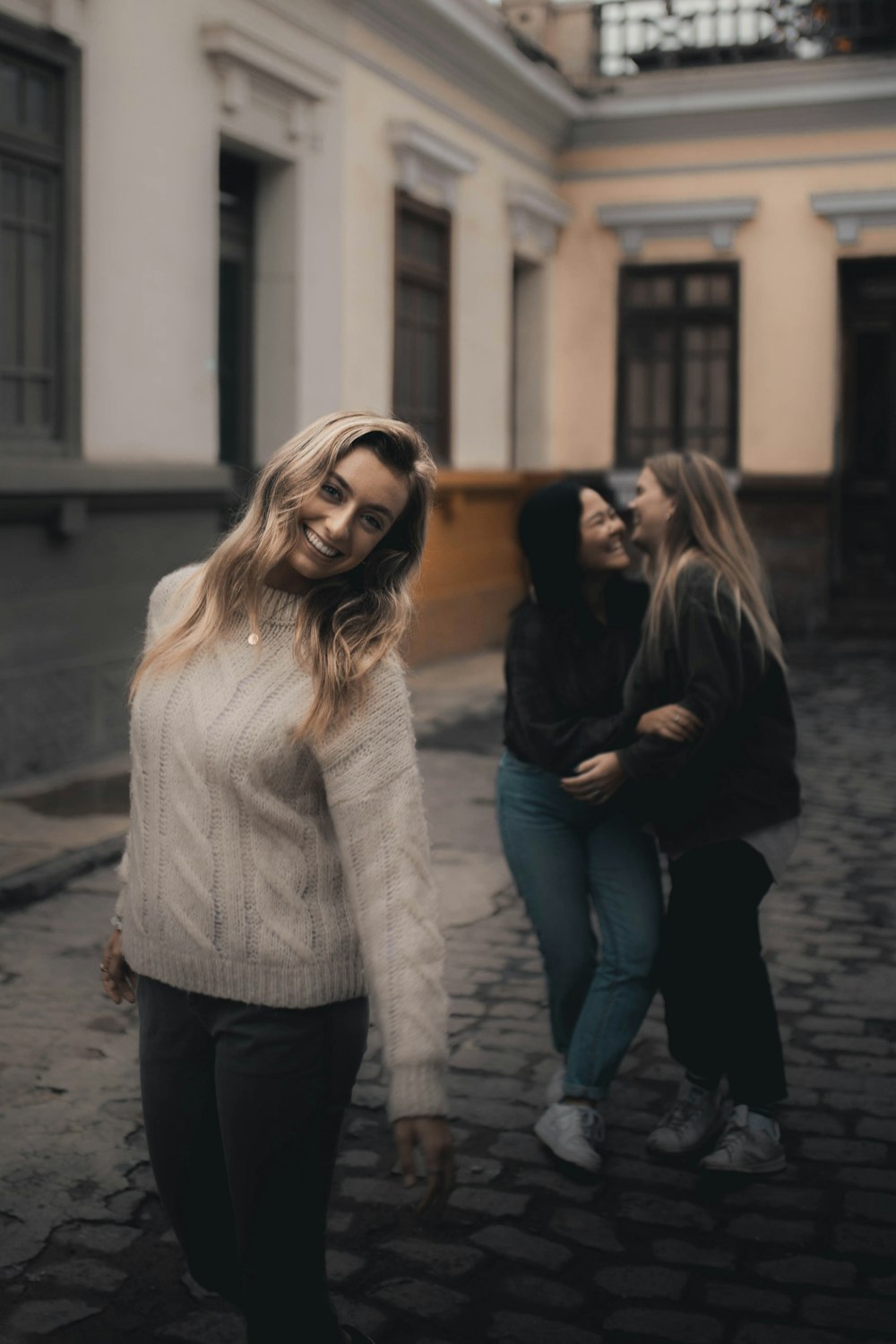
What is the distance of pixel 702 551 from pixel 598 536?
0.91ft

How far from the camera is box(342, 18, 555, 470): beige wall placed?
490 inches

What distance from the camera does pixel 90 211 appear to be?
9.01 metres

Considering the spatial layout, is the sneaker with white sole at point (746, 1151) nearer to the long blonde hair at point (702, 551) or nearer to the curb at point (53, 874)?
the long blonde hair at point (702, 551)

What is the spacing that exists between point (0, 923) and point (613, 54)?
1417cm

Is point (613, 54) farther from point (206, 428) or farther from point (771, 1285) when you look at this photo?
point (771, 1285)

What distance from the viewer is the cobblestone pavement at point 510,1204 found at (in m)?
3.18

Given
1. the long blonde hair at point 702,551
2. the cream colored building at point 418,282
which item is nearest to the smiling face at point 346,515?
the long blonde hair at point 702,551

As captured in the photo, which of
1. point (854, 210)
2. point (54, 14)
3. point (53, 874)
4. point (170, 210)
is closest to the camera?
point (53, 874)

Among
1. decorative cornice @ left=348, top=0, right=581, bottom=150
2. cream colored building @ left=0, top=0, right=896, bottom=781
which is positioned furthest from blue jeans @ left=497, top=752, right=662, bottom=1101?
decorative cornice @ left=348, top=0, right=581, bottom=150

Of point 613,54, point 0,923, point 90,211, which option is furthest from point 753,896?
point 613,54

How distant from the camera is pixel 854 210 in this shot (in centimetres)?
1648

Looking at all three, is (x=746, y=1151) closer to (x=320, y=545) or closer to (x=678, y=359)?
(x=320, y=545)

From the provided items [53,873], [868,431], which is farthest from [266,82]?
[868,431]

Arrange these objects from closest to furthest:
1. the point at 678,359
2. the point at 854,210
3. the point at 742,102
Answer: the point at 854,210 < the point at 742,102 < the point at 678,359
